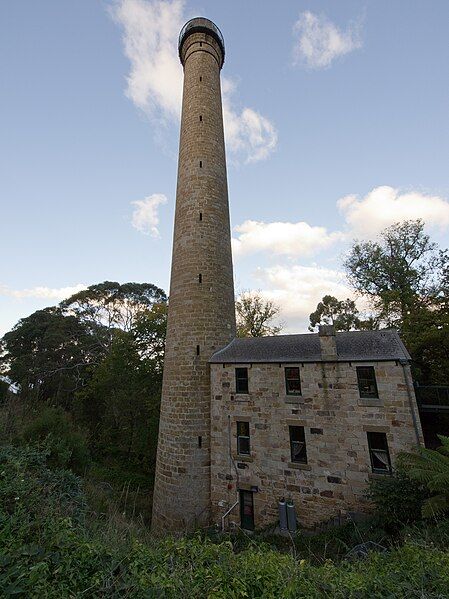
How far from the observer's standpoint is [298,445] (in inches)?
446

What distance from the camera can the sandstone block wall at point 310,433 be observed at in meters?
10.2

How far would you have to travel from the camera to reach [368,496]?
9.28m

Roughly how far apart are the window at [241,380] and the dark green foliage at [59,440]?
6.78 metres

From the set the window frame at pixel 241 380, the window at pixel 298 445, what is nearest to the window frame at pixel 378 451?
the window at pixel 298 445

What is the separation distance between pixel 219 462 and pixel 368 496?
5956 millimetres

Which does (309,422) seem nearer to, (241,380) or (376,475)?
(376,475)

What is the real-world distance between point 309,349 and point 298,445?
4028 millimetres

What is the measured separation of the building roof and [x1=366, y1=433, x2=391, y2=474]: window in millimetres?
2897

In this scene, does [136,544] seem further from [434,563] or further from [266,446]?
[266,446]

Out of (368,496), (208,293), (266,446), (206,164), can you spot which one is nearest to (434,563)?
(368,496)

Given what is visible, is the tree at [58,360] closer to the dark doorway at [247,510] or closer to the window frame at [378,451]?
the dark doorway at [247,510]

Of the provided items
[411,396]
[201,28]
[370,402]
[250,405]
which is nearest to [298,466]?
[250,405]

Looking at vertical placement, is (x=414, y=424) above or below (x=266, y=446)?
above

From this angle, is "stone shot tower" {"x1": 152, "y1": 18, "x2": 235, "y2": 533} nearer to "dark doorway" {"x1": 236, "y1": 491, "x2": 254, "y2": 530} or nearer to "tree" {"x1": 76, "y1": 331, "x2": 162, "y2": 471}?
"dark doorway" {"x1": 236, "y1": 491, "x2": 254, "y2": 530}
